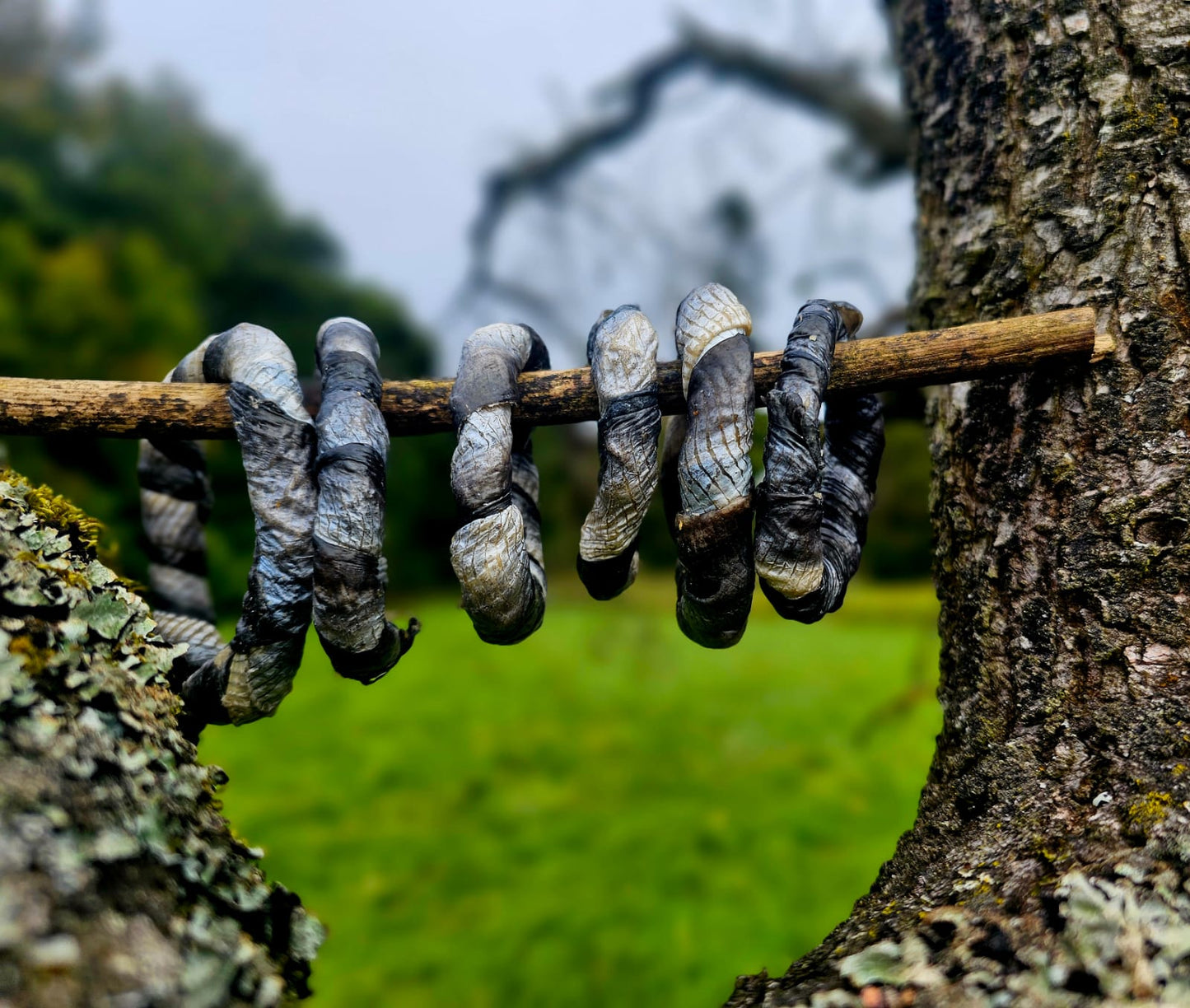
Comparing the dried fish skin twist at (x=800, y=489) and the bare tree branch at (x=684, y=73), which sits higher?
the bare tree branch at (x=684, y=73)

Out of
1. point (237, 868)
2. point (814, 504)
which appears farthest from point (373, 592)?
point (814, 504)

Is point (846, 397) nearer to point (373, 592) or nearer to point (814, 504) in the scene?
point (814, 504)

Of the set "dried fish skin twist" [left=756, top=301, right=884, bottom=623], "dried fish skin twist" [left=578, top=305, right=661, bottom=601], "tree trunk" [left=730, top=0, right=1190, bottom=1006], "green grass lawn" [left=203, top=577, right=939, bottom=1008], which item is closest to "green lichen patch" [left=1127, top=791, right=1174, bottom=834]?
"tree trunk" [left=730, top=0, right=1190, bottom=1006]

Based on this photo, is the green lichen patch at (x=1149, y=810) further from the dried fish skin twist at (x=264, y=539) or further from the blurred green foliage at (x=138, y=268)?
the blurred green foliage at (x=138, y=268)

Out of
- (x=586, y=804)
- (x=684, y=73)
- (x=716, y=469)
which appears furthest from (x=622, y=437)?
(x=684, y=73)

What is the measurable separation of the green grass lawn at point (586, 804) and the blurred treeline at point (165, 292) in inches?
25.0

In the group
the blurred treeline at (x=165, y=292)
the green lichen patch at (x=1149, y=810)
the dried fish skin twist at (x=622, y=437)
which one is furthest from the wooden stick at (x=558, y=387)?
the blurred treeline at (x=165, y=292)

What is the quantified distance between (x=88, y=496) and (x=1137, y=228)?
254 cm

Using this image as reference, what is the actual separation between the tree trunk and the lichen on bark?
332 millimetres

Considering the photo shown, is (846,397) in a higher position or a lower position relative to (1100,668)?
higher

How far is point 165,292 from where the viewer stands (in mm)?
3477

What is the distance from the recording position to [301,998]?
1.72 feet

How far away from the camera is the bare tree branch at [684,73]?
9.25 ft

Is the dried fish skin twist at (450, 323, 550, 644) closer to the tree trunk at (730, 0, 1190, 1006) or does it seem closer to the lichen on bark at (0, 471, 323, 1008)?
the lichen on bark at (0, 471, 323, 1008)
